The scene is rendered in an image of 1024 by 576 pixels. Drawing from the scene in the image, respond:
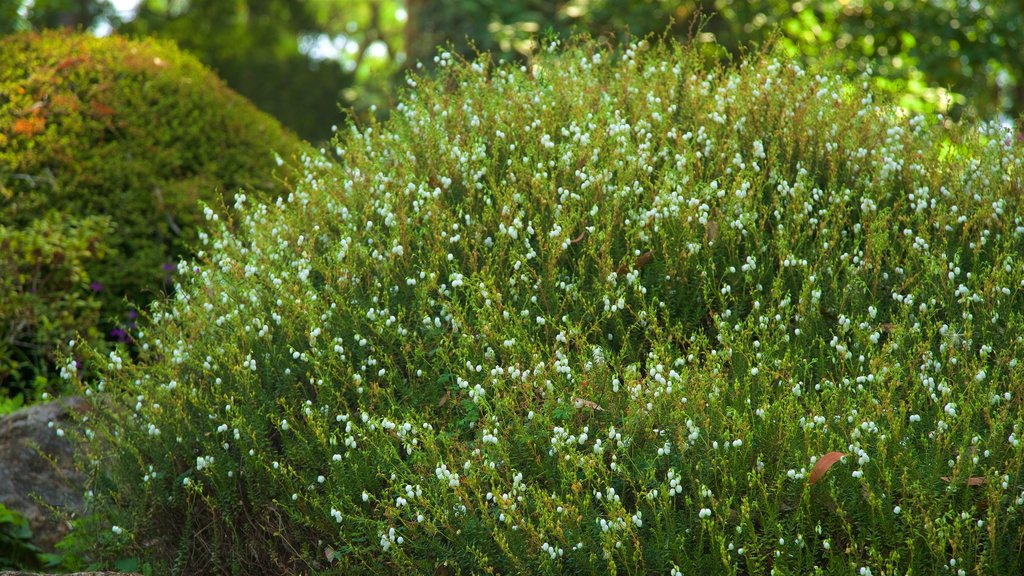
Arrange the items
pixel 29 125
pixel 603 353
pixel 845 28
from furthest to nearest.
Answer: pixel 845 28
pixel 29 125
pixel 603 353

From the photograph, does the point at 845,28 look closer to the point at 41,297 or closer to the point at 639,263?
the point at 639,263

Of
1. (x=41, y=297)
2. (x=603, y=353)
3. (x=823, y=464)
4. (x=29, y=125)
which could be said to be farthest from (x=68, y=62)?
(x=823, y=464)

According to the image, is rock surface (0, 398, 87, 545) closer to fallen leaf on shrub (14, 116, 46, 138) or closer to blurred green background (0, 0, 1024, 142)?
fallen leaf on shrub (14, 116, 46, 138)

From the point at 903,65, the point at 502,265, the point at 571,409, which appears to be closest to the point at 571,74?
the point at 502,265

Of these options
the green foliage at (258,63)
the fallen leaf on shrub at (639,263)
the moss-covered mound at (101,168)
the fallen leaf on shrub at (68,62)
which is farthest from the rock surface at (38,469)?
the green foliage at (258,63)

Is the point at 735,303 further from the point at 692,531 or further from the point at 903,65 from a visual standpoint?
the point at 903,65

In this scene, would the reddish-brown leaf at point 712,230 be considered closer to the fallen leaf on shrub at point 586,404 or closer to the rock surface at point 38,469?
the fallen leaf on shrub at point 586,404
